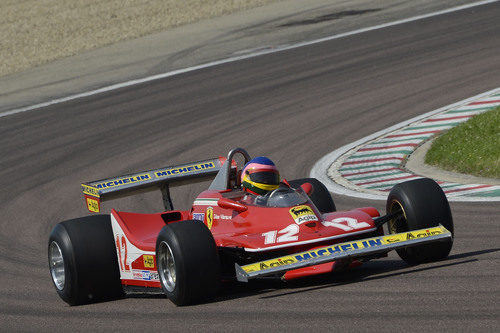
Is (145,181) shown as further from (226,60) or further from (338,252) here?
(226,60)

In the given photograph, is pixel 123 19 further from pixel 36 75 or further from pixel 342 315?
pixel 342 315

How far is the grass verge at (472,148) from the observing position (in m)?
14.6

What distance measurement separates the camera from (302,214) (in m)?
9.50

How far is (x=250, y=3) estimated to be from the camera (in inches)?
1321

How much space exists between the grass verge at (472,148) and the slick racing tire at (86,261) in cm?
625

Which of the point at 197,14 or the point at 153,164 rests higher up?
the point at 197,14

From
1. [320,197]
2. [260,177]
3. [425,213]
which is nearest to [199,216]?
[260,177]

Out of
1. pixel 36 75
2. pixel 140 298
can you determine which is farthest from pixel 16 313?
pixel 36 75

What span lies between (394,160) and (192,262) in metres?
8.09

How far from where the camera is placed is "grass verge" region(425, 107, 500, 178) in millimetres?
14578

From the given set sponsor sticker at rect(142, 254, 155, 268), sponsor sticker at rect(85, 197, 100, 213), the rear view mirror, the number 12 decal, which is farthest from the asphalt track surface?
sponsor sticker at rect(85, 197, 100, 213)

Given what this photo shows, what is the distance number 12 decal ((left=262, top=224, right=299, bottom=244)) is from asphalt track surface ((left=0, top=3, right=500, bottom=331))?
474 mm

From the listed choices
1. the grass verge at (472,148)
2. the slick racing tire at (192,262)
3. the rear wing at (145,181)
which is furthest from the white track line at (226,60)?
the slick racing tire at (192,262)

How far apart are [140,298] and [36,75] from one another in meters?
18.0
